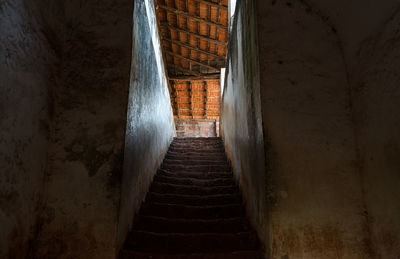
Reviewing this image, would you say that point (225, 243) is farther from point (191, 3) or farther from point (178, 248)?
point (191, 3)

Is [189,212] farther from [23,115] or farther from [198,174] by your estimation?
[23,115]

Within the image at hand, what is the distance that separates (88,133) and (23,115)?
0.48m

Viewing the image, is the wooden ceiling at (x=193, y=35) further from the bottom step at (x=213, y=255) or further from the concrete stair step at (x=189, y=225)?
the bottom step at (x=213, y=255)

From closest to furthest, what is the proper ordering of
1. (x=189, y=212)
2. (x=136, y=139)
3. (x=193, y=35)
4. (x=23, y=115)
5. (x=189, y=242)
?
1. (x=23, y=115)
2. (x=189, y=242)
3. (x=136, y=139)
4. (x=189, y=212)
5. (x=193, y=35)

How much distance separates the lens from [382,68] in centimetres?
153

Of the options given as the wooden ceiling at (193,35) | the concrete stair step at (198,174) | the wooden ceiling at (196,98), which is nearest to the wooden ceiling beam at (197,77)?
the wooden ceiling at (193,35)

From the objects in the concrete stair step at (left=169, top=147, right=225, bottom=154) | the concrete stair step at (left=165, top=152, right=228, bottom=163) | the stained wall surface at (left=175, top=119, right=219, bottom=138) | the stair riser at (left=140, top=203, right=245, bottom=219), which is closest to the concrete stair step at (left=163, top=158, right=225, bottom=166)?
the concrete stair step at (left=165, top=152, right=228, bottom=163)

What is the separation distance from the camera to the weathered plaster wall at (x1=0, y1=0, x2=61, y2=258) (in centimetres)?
141

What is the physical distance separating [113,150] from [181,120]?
11304 mm

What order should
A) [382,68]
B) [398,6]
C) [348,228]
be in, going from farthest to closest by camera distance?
[348,228], [382,68], [398,6]

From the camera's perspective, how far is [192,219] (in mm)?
2375

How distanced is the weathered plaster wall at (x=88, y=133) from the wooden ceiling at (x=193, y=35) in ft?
11.6

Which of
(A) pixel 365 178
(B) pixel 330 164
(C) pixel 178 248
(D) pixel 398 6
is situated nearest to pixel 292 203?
(B) pixel 330 164

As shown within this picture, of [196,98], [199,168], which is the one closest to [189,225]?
[199,168]
